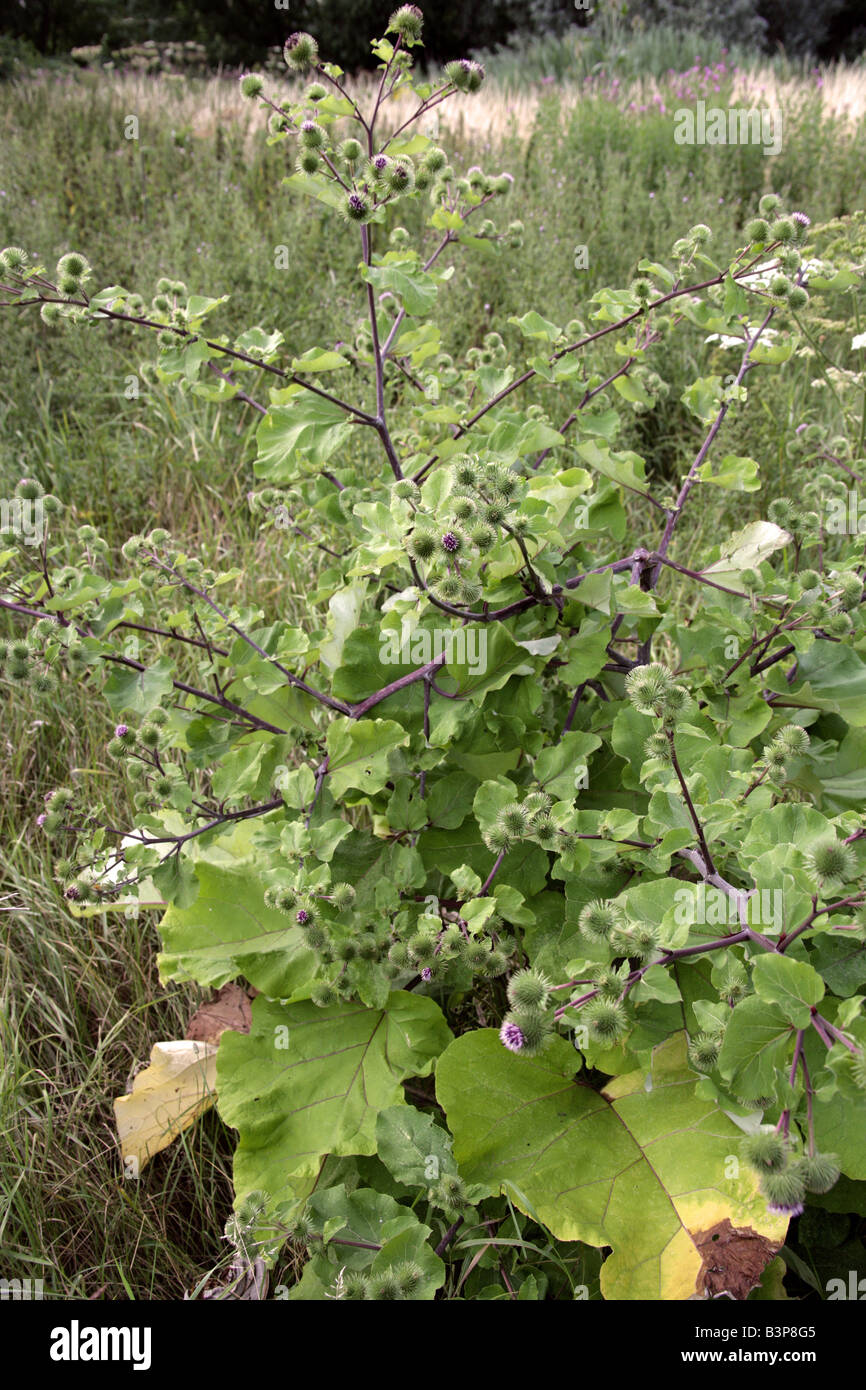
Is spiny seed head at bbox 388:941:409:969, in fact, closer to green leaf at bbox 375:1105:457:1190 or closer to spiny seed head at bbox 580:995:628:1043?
green leaf at bbox 375:1105:457:1190

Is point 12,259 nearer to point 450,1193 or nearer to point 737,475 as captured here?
point 737,475

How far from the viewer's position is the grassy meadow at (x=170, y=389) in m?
1.93

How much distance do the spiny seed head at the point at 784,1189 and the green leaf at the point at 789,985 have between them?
0.19 meters

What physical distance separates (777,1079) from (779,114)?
7408 millimetres

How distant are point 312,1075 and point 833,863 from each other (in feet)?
3.40

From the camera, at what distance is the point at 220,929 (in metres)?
1.85

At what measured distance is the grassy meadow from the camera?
1.93 metres

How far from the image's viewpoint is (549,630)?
186 centimetres

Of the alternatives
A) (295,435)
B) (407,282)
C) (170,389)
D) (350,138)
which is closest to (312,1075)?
(295,435)

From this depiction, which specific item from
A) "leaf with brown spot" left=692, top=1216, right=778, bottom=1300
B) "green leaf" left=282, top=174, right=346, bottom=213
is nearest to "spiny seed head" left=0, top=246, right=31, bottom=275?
"green leaf" left=282, top=174, right=346, bottom=213

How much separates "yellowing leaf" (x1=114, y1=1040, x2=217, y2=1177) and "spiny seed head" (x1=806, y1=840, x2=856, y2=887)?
124 centimetres

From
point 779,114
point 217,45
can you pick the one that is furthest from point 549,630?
point 217,45

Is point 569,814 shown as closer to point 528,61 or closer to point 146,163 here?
point 146,163

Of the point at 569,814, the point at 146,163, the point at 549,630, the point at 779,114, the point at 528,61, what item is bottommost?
the point at 569,814
